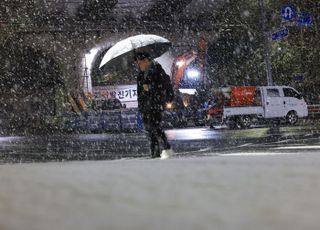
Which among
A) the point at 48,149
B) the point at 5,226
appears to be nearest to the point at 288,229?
the point at 5,226

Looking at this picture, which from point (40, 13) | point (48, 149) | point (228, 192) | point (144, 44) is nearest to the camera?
point (228, 192)

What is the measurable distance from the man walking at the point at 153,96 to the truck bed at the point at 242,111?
13.2m

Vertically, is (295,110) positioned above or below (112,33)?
below

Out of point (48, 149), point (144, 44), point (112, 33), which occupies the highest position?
point (112, 33)

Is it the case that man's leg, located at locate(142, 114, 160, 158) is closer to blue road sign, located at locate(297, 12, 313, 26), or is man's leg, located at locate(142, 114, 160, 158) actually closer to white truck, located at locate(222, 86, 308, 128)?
white truck, located at locate(222, 86, 308, 128)

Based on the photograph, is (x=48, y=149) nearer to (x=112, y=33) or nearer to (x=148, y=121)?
(x=148, y=121)

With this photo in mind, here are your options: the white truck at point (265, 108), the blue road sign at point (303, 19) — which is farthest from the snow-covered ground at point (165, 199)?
the blue road sign at point (303, 19)

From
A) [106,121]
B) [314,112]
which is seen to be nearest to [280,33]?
[314,112]

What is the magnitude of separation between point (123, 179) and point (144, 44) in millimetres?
16796

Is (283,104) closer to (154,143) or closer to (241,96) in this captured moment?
(241,96)

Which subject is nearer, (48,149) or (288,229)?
(288,229)

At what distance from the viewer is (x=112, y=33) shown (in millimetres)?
35594

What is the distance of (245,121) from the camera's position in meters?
21.5

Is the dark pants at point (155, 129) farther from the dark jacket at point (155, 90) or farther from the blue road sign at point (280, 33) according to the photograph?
the blue road sign at point (280, 33)
